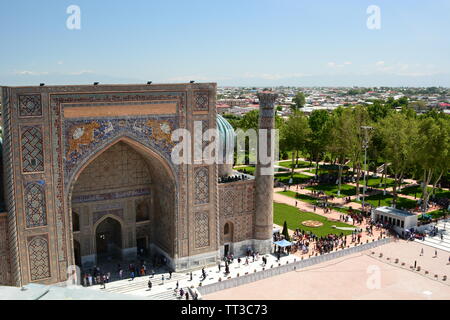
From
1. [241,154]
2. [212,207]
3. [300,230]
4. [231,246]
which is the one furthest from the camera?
[241,154]

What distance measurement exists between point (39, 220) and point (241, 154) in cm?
2948

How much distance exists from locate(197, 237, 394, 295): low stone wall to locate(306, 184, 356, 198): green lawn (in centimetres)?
1154

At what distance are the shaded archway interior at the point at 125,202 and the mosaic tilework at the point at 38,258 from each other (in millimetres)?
2513

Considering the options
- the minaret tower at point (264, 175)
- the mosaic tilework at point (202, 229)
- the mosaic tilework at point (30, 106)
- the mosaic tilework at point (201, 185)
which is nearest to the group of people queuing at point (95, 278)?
the mosaic tilework at point (202, 229)

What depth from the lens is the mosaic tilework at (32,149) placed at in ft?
52.0

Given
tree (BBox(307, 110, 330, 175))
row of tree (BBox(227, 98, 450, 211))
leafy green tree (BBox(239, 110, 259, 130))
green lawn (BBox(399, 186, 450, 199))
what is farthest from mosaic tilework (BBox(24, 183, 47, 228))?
green lawn (BBox(399, 186, 450, 199))

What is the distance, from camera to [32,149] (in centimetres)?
1602

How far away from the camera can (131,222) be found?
814 inches

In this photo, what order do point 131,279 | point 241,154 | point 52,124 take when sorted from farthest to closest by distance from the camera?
1. point 241,154
2. point 131,279
3. point 52,124

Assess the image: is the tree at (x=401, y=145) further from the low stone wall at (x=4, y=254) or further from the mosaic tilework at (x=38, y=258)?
the low stone wall at (x=4, y=254)

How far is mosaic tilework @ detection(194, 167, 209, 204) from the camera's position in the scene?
1962 cm

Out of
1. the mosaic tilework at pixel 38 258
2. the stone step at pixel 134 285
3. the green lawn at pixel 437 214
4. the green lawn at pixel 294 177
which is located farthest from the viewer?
the green lawn at pixel 294 177

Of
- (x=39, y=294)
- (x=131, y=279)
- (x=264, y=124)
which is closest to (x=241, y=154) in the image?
(x=264, y=124)
